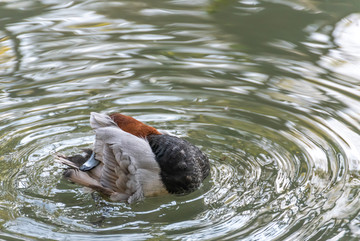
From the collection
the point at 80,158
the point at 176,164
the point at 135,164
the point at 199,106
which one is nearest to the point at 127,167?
the point at 135,164

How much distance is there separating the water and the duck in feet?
0.42

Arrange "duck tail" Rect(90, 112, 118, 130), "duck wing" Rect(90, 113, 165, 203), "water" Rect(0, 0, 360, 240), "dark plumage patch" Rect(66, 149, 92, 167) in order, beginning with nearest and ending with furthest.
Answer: "water" Rect(0, 0, 360, 240)
"duck wing" Rect(90, 113, 165, 203)
"duck tail" Rect(90, 112, 118, 130)
"dark plumage patch" Rect(66, 149, 92, 167)

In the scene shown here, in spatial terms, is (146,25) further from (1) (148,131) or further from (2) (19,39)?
(1) (148,131)

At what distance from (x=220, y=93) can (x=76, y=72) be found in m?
1.85

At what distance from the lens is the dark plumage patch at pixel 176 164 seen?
5.19 meters

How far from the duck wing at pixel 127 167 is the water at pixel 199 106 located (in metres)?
0.13

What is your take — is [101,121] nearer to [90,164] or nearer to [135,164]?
[90,164]

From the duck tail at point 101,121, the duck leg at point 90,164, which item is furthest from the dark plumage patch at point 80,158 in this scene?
the duck tail at point 101,121

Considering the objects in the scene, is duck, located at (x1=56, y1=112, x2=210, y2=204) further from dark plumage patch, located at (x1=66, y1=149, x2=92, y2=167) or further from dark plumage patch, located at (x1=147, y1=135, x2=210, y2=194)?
dark plumage patch, located at (x1=66, y1=149, x2=92, y2=167)

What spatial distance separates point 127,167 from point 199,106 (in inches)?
79.5

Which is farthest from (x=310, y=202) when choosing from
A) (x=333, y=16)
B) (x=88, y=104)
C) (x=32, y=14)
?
(x=32, y=14)

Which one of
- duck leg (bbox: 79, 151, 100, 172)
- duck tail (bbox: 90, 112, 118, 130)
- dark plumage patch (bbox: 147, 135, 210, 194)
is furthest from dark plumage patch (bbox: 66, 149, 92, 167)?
dark plumage patch (bbox: 147, 135, 210, 194)

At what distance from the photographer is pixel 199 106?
697 centimetres

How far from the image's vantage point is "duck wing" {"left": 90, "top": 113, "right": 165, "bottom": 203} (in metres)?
5.14
